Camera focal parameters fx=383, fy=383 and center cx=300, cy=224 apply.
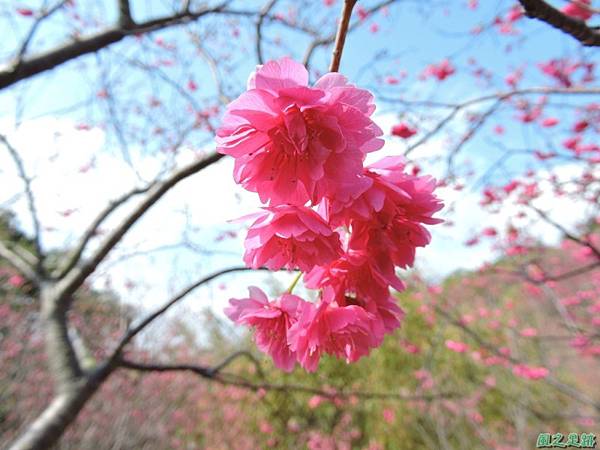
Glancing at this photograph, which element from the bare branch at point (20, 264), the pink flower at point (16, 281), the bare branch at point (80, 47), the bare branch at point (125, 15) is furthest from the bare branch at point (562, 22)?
the pink flower at point (16, 281)

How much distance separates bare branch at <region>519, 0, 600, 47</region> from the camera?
0.85 metres

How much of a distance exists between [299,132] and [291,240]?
0.22 meters

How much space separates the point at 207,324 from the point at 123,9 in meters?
6.79

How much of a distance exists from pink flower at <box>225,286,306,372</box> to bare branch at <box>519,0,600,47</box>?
831 mm

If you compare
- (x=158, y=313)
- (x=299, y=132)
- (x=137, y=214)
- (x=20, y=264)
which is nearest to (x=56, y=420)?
(x=158, y=313)

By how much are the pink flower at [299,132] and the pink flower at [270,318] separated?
30 centimetres

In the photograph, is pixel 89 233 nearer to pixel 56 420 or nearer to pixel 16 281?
pixel 56 420

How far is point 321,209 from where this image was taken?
0.73 metres

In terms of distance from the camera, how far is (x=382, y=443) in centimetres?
550

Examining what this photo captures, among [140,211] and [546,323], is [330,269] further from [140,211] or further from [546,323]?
[546,323]

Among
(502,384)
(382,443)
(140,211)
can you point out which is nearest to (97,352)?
(140,211)

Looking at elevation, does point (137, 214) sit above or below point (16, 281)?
above

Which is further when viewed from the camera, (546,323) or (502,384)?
(546,323)

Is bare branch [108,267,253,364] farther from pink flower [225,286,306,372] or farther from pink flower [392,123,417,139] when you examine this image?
pink flower [392,123,417,139]
